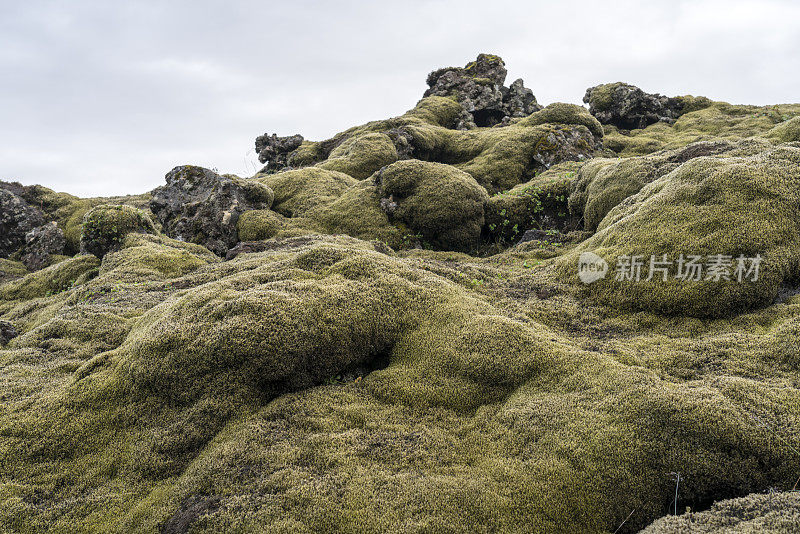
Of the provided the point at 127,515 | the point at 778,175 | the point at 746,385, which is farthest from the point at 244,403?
the point at 778,175

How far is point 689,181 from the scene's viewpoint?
33.8 feet

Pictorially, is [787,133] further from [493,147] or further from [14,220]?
[14,220]

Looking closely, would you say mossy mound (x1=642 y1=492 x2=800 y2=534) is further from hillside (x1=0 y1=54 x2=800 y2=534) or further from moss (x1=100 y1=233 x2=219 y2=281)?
moss (x1=100 y1=233 x2=219 y2=281)

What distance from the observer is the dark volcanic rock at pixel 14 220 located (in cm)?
2589

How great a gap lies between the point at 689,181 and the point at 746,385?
6.52 meters

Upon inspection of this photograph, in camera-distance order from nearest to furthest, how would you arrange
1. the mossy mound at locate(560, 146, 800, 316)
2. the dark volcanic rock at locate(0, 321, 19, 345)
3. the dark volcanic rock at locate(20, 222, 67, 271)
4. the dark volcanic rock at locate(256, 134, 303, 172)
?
the mossy mound at locate(560, 146, 800, 316), the dark volcanic rock at locate(0, 321, 19, 345), the dark volcanic rock at locate(20, 222, 67, 271), the dark volcanic rock at locate(256, 134, 303, 172)

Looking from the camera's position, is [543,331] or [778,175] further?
[778,175]

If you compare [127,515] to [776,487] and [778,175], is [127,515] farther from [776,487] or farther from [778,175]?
[778,175]

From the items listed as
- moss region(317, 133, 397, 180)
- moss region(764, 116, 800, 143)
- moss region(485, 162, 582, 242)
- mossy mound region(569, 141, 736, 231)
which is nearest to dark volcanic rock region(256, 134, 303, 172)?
moss region(317, 133, 397, 180)

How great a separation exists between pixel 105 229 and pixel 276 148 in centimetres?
2819

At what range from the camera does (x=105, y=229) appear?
16.9m

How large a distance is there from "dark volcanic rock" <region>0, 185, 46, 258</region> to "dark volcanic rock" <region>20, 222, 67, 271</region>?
1338 millimetres

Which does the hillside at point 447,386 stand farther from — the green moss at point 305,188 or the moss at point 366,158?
the moss at point 366,158

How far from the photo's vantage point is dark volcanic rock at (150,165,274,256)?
18891 mm
